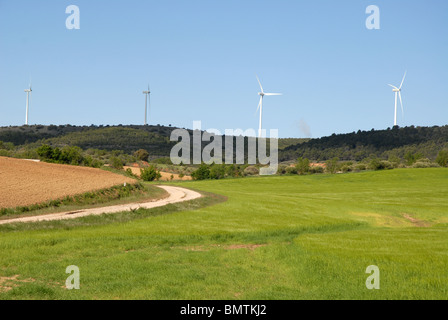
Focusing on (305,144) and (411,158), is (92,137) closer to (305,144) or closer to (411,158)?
(305,144)

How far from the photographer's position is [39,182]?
128ft

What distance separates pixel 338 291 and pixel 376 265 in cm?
376

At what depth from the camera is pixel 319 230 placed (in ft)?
93.3

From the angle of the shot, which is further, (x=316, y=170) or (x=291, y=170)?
(x=291, y=170)

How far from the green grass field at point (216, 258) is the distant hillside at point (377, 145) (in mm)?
110933

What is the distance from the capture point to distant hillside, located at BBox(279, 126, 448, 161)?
13588 centimetres

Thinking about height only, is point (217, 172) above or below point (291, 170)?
below

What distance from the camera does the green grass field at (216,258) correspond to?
40.9 feet

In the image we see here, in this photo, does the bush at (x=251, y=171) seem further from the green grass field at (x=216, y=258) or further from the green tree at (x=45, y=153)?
the green grass field at (x=216, y=258)

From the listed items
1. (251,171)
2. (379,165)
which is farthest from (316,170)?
(251,171)

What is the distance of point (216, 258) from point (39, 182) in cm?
2675

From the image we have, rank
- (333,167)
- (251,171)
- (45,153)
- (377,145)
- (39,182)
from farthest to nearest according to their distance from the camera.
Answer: (377,145) < (251,171) < (333,167) < (45,153) < (39,182)
